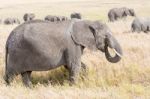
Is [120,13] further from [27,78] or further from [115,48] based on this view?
[27,78]

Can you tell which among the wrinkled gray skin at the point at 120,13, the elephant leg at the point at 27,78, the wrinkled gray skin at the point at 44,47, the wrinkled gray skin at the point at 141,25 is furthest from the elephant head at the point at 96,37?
the wrinkled gray skin at the point at 120,13

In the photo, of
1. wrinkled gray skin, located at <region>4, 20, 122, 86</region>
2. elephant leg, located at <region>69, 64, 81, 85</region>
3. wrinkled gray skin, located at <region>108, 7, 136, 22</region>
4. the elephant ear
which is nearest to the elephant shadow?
elephant leg, located at <region>69, 64, 81, 85</region>

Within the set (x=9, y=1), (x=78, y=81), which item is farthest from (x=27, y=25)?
(x=9, y=1)

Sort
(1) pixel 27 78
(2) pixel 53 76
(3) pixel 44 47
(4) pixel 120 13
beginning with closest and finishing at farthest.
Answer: (3) pixel 44 47, (1) pixel 27 78, (2) pixel 53 76, (4) pixel 120 13

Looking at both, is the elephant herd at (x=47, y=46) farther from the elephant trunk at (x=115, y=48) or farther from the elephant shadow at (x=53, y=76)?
the elephant shadow at (x=53, y=76)

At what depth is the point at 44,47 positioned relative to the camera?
30.4ft

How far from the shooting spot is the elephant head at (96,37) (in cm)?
956

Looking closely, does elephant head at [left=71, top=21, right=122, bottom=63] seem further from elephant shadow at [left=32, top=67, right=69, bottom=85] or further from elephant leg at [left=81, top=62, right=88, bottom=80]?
elephant shadow at [left=32, top=67, right=69, bottom=85]

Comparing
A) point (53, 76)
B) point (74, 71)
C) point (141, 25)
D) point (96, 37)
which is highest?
point (96, 37)

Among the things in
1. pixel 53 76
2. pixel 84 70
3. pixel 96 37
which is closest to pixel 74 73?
pixel 84 70

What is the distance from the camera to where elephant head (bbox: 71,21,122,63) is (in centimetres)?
956

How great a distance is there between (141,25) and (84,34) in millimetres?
10603

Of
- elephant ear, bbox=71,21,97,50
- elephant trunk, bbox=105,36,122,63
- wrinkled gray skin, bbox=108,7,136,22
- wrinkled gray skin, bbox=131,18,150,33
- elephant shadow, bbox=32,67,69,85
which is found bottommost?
wrinkled gray skin, bbox=108,7,136,22

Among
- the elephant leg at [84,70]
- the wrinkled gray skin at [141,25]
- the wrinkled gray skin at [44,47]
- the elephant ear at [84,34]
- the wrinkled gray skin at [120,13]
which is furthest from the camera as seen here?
the wrinkled gray skin at [120,13]
